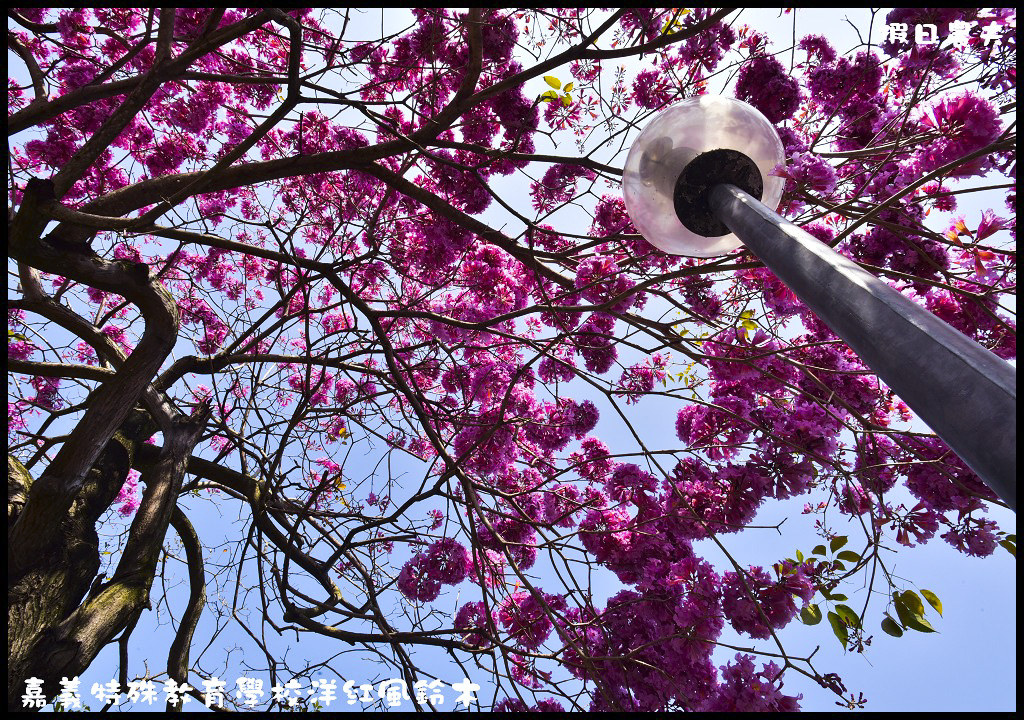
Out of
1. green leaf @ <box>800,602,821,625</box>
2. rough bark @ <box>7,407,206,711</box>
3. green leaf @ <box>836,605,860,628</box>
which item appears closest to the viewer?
green leaf @ <box>836,605,860,628</box>

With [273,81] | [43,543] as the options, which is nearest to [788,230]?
[273,81]

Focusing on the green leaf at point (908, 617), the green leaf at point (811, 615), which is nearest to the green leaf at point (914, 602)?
the green leaf at point (908, 617)

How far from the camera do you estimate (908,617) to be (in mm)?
2172

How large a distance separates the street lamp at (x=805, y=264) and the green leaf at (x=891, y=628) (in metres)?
1.67

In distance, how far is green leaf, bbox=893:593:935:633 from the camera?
2125 millimetres

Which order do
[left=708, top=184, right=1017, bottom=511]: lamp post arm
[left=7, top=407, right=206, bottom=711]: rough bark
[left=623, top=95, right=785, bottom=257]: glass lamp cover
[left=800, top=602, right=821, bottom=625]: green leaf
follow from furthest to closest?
[left=7, top=407, right=206, bottom=711]: rough bark < [left=800, top=602, right=821, bottom=625]: green leaf < [left=623, top=95, right=785, bottom=257]: glass lamp cover < [left=708, top=184, right=1017, bottom=511]: lamp post arm

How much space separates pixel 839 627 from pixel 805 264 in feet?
6.15

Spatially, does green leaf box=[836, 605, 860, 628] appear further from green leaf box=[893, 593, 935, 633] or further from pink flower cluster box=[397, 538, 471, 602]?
pink flower cluster box=[397, 538, 471, 602]

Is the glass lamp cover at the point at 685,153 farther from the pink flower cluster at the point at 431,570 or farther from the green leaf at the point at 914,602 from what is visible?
the pink flower cluster at the point at 431,570

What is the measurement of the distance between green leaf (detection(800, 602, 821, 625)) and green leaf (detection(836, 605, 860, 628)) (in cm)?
11

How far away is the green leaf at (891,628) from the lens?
221 cm

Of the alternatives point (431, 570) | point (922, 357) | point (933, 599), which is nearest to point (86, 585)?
point (431, 570)

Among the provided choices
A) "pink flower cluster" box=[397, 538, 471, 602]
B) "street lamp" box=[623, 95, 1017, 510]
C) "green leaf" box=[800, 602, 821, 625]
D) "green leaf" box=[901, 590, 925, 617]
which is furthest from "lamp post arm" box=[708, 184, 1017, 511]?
"pink flower cluster" box=[397, 538, 471, 602]

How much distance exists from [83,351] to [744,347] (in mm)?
6033
